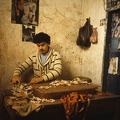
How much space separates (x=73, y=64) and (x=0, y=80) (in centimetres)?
179

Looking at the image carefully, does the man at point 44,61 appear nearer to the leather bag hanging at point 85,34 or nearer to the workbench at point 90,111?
the leather bag hanging at point 85,34

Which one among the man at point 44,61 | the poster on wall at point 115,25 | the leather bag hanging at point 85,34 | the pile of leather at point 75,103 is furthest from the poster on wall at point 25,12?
the pile of leather at point 75,103

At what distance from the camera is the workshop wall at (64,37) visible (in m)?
4.05

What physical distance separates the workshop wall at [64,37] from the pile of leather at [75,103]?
1.54 m

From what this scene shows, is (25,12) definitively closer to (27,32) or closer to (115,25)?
(27,32)

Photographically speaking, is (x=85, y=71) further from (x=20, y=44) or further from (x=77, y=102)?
(x=77, y=102)

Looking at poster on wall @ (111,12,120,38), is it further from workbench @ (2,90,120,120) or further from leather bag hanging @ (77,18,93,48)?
workbench @ (2,90,120,120)

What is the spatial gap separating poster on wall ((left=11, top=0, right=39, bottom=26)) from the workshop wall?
0.09 meters

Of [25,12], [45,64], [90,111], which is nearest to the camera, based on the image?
[90,111]

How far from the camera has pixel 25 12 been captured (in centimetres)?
412

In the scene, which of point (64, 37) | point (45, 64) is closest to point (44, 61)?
point (45, 64)

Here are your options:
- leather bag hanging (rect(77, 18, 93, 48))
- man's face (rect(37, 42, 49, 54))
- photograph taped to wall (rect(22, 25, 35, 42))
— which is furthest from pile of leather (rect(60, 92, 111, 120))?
Answer: photograph taped to wall (rect(22, 25, 35, 42))

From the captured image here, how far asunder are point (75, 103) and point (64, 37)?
7.86ft

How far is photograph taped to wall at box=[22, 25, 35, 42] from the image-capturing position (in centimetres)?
418
